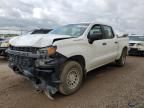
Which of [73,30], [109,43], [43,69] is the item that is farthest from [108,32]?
[43,69]

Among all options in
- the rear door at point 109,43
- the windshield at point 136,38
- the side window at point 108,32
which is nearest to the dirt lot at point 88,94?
the rear door at point 109,43

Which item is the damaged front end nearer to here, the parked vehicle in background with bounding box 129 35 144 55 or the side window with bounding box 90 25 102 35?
the side window with bounding box 90 25 102 35

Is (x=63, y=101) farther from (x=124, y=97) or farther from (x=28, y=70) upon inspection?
(x=124, y=97)

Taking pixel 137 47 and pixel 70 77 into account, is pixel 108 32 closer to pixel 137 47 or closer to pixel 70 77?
pixel 70 77

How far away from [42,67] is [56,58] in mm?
370

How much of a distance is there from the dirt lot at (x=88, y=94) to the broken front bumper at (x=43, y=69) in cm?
38

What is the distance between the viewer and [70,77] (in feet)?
16.4

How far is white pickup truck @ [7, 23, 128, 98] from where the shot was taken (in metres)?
4.52

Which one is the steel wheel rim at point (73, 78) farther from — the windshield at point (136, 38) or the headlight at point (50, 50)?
the windshield at point (136, 38)

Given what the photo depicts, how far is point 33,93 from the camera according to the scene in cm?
514

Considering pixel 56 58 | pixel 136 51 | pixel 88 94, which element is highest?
pixel 56 58

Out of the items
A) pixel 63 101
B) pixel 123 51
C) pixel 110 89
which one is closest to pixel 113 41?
pixel 123 51

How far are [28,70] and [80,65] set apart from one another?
139 centimetres

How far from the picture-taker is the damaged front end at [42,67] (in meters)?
4.48
